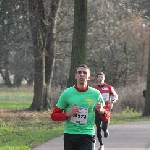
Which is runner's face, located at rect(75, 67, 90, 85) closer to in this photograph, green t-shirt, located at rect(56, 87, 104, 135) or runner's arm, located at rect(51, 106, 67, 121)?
green t-shirt, located at rect(56, 87, 104, 135)

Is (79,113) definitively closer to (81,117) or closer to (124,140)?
(81,117)

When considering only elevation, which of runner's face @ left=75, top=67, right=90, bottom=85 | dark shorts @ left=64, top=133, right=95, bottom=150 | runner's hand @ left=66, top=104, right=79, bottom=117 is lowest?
dark shorts @ left=64, top=133, right=95, bottom=150

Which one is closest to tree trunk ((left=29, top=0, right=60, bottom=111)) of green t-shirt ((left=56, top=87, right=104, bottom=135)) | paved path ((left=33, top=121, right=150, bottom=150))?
paved path ((left=33, top=121, right=150, bottom=150))

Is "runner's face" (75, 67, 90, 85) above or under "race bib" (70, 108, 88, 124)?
above

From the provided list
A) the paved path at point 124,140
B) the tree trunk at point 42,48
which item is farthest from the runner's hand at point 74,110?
the tree trunk at point 42,48

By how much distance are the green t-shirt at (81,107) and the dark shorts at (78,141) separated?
0.19ft

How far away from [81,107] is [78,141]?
19.2 inches

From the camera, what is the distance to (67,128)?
26.2 ft

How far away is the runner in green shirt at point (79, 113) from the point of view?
7789mm

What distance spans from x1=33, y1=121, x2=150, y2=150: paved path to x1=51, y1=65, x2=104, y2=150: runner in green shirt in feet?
16.5

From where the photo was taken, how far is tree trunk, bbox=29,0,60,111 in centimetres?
2705

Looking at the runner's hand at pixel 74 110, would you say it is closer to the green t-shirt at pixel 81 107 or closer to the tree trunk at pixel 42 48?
the green t-shirt at pixel 81 107

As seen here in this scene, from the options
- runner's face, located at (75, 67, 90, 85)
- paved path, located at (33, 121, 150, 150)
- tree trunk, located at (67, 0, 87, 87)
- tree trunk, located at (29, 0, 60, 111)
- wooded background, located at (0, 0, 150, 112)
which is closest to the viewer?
runner's face, located at (75, 67, 90, 85)

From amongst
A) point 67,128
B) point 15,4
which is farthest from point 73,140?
point 15,4
